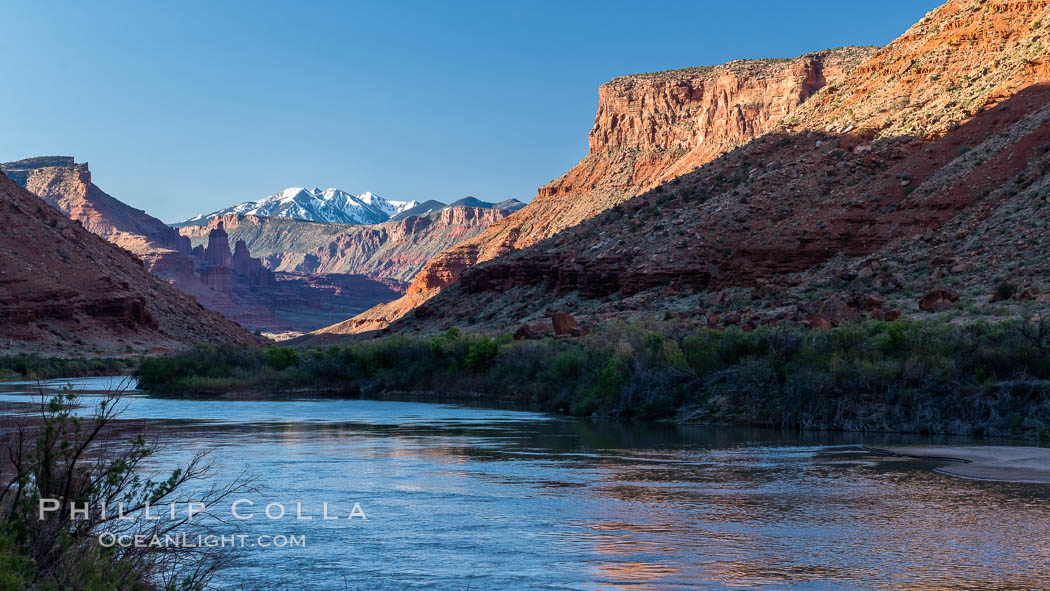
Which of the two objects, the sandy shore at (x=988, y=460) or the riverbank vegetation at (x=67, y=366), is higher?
the riverbank vegetation at (x=67, y=366)

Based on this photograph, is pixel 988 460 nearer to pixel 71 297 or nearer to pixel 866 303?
pixel 866 303

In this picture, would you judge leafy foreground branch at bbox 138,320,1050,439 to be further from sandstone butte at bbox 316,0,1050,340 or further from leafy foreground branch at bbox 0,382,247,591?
leafy foreground branch at bbox 0,382,247,591

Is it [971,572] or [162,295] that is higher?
[162,295]

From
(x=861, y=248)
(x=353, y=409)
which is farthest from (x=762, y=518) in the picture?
(x=861, y=248)

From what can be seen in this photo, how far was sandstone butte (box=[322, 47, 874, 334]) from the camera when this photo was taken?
116 m

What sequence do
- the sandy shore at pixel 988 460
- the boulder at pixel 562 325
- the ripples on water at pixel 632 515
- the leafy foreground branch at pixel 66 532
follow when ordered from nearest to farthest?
the leafy foreground branch at pixel 66 532 → the ripples on water at pixel 632 515 → the sandy shore at pixel 988 460 → the boulder at pixel 562 325

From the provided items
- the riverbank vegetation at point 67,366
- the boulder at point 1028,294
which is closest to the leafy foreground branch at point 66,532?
the boulder at point 1028,294

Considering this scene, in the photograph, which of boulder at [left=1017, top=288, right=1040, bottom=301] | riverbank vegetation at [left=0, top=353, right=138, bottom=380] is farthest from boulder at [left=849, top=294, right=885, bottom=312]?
riverbank vegetation at [left=0, top=353, right=138, bottom=380]

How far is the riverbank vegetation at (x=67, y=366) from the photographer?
194 feet

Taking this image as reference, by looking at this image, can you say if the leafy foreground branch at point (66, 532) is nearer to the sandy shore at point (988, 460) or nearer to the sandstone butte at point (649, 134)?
the sandy shore at point (988, 460)

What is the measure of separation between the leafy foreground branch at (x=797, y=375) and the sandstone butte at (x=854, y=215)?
17.3 feet

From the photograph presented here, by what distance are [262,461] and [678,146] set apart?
11213 centimetres

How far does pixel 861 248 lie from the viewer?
43.8 m

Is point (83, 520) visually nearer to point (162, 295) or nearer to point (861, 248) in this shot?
point (861, 248)
